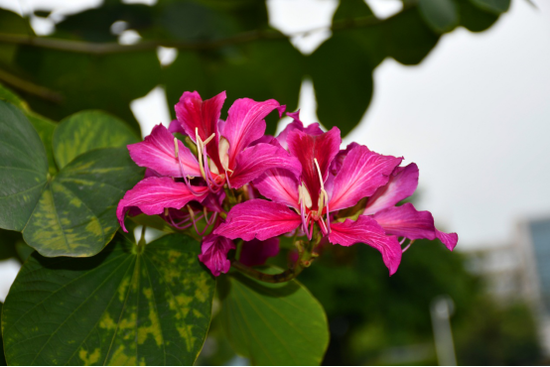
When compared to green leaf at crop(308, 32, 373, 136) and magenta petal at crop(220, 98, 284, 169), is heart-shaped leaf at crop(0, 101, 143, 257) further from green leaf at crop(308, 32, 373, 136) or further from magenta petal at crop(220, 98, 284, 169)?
green leaf at crop(308, 32, 373, 136)

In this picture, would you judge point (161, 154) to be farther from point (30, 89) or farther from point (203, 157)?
point (30, 89)

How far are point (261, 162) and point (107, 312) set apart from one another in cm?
18

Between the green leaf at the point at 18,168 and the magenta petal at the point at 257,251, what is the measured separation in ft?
0.59

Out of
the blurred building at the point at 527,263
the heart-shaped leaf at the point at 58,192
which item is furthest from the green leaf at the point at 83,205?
the blurred building at the point at 527,263

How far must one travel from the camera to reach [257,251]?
43 centimetres

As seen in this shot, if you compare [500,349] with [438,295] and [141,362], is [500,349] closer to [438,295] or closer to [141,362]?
[438,295]

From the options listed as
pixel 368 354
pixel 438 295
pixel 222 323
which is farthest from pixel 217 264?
pixel 368 354

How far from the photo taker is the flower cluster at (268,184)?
339mm

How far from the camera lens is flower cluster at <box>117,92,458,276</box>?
0.34m

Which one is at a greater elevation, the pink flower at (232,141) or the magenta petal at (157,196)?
the pink flower at (232,141)

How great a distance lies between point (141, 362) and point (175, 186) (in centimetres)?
14

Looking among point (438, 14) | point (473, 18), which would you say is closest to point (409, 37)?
point (473, 18)

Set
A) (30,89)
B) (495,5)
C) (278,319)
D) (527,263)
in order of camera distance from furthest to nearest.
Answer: (527,263), (30,89), (495,5), (278,319)

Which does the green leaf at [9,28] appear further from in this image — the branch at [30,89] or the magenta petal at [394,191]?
the magenta petal at [394,191]
